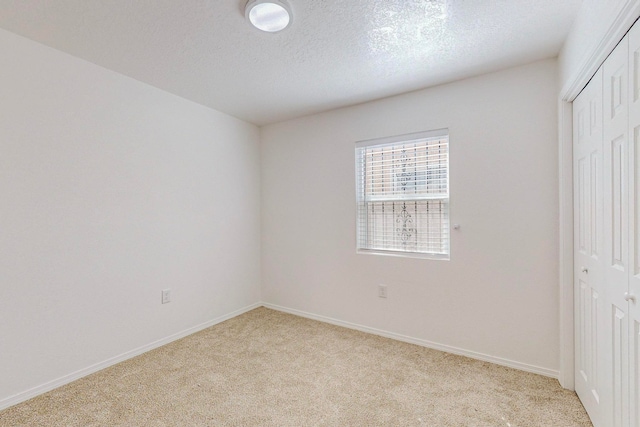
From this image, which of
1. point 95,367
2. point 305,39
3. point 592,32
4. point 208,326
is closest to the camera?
point 592,32

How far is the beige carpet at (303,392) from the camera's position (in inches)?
69.2

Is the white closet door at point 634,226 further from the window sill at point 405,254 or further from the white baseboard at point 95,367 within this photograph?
the white baseboard at point 95,367

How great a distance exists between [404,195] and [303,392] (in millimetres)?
1920

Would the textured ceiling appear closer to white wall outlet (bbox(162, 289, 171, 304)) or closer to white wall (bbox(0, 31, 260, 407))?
white wall (bbox(0, 31, 260, 407))

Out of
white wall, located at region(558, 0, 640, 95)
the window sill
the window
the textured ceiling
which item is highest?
the textured ceiling

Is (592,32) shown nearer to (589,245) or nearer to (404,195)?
(589,245)

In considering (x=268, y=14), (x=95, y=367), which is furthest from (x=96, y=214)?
(x=268, y=14)

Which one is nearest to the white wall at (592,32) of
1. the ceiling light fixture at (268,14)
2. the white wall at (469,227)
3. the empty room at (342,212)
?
the empty room at (342,212)

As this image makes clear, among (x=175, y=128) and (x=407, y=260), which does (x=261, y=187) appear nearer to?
(x=175, y=128)

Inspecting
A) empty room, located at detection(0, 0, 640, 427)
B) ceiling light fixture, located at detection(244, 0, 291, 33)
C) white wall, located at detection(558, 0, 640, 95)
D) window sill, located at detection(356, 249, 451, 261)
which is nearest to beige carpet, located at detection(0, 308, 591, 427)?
empty room, located at detection(0, 0, 640, 427)

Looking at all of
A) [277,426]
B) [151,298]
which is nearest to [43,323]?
[151,298]

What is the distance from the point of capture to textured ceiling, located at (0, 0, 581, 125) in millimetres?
1669

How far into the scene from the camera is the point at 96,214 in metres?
2.33

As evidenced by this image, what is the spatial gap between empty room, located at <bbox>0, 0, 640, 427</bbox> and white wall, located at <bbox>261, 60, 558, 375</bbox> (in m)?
0.02
